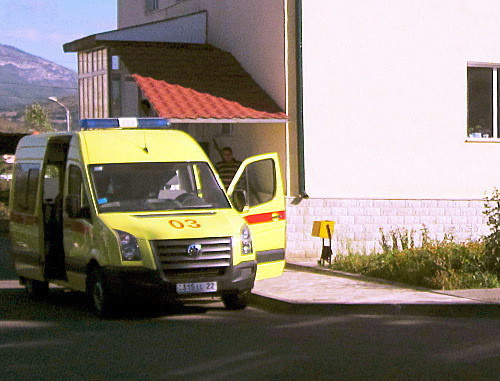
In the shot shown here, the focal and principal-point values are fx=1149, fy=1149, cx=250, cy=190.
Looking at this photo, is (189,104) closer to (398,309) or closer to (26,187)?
(26,187)

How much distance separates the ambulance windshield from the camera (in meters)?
13.7

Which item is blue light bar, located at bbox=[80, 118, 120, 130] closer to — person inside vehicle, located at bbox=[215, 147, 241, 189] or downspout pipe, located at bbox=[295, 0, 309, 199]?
person inside vehicle, located at bbox=[215, 147, 241, 189]

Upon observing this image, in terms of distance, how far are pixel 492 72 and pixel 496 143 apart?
1.39 metres

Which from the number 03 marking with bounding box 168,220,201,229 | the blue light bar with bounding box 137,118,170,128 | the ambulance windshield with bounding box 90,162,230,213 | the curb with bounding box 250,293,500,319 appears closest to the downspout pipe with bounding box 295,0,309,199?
the blue light bar with bounding box 137,118,170,128

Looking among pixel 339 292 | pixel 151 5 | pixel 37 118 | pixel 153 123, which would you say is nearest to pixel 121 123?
pixel 153 123

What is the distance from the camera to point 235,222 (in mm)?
13391

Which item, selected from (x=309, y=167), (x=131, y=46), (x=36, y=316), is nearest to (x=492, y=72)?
(x=309, y=167)

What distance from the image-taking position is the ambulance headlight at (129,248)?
12664mm

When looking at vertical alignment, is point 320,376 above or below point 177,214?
below

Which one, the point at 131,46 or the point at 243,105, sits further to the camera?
the point at 131,46

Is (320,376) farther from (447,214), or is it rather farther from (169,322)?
(447,214)

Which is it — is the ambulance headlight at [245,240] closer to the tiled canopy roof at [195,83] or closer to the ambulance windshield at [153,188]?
the ambulance windshield at [153,188]

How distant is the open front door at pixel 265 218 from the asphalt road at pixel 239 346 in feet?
3.38

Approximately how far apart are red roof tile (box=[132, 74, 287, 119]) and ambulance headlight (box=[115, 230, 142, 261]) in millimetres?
6891
